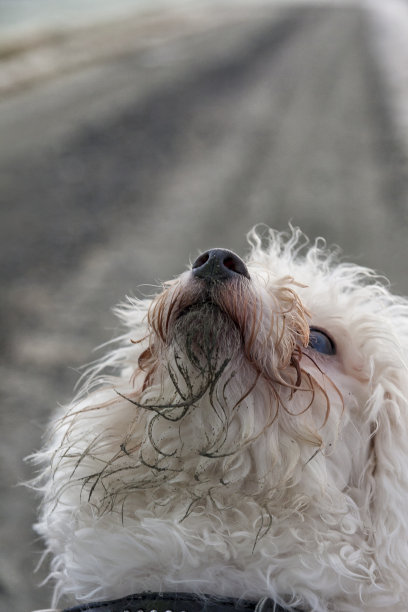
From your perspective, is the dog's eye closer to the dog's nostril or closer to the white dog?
the white dog

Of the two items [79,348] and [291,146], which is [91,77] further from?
[79,348]

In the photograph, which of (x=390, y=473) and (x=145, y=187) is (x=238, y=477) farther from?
(x=145, y=187)

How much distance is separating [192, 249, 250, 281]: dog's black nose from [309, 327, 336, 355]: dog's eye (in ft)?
0.70

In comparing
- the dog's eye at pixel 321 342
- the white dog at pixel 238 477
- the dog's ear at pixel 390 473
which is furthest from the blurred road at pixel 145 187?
the dog's ear at pixel 390 473

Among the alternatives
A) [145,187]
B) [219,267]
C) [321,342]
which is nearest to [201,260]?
[219,267]

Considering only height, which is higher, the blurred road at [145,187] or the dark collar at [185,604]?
the blurred road at [145,187]

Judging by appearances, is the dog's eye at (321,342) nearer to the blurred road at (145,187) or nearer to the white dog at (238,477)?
the white dog at (238,477)

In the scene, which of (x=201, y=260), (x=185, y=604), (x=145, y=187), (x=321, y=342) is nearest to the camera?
(x=185, y=604)

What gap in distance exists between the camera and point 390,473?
1324mm

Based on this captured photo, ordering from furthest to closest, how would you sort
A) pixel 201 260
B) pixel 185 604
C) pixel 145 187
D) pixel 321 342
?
pixel 145 187
pixel 321 342
pixel 201 260
pixel 185 604

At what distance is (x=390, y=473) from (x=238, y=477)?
10.7 inches

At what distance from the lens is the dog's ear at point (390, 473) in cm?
126

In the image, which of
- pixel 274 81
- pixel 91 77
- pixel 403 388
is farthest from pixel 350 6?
pixel 403 388

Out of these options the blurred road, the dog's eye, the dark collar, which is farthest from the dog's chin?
the blurred road
